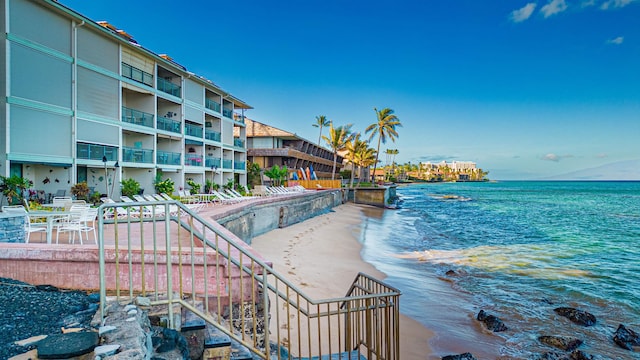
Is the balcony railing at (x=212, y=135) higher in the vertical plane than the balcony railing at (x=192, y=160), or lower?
higher

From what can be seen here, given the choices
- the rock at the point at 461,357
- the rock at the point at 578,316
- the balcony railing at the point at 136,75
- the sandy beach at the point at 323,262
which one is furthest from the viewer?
the balcony railing at the point at 136,75

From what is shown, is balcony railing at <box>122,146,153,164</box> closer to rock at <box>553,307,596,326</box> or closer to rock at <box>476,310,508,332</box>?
rock at <box>476,310,508,332</box>

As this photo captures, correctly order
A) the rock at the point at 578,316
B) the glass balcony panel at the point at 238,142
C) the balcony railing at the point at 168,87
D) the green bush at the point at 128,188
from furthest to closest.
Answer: the glass balcony panel at the point at 238,142
the balcony railing at the point at 168,87
the green bush at the point at 128,188
the rock at the point at 578,316

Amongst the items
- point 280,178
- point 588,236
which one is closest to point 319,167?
point 280,178

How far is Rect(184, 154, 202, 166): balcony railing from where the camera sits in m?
27.5

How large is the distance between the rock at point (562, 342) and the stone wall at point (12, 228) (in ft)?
35.3

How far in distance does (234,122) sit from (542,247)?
28887 millimetres

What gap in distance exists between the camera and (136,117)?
23.2 meters

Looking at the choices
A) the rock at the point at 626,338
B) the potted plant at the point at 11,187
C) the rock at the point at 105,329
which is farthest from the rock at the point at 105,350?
the potted plant at the point at 11,187

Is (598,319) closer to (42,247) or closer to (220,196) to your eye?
(42,247)

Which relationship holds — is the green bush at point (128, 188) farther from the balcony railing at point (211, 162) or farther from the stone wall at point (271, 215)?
the balcony railing at point (211, 162)

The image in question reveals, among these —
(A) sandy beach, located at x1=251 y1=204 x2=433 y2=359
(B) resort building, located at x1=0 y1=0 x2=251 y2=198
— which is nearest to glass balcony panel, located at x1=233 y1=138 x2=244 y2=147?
(B) resort building, located at x1=0 y1=0 x2=251 y2=198

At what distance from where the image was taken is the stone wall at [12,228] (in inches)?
248

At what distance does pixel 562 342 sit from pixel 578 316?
2.09 m
